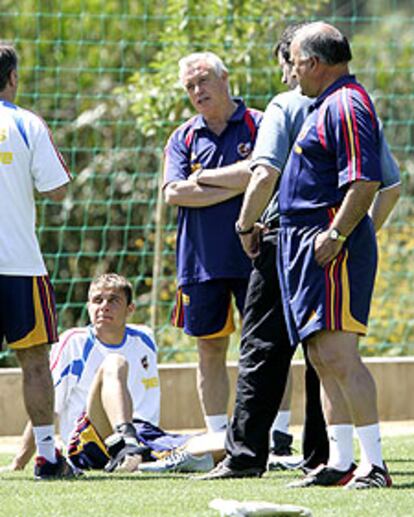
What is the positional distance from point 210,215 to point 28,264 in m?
1.27

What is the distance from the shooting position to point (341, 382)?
19.3 ft

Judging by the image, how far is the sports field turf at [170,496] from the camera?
17.6 feet

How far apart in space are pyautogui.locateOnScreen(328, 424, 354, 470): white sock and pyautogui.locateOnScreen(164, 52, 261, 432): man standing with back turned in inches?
58.4

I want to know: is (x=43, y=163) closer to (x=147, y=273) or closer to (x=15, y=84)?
(x=15, y=84)

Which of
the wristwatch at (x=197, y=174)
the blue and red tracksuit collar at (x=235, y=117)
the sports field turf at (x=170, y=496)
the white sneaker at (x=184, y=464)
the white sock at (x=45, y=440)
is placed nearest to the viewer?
the sports field turf at (x=170, y=496)

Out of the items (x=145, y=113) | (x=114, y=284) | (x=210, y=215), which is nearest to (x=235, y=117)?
(x=210, y=215)

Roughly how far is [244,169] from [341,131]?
1.51 meters

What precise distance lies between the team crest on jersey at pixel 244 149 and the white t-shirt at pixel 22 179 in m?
1.17

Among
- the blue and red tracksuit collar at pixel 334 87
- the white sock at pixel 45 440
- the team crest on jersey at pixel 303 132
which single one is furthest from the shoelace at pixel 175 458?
the blue and red tracksuit collar at pixel 334 87

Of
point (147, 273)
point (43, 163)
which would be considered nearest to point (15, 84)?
point (43, 163)

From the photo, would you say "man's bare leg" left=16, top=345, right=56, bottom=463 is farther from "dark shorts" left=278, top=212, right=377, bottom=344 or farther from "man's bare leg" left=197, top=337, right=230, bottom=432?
"dark shorts" left=278, top=212, right=377, bottom=344

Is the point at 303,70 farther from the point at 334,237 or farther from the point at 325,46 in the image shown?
the point at 334,237

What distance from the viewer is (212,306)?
752 cm

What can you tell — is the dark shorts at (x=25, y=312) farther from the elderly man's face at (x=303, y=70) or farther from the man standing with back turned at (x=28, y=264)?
the elderly man's face at (x=303, y=70)
